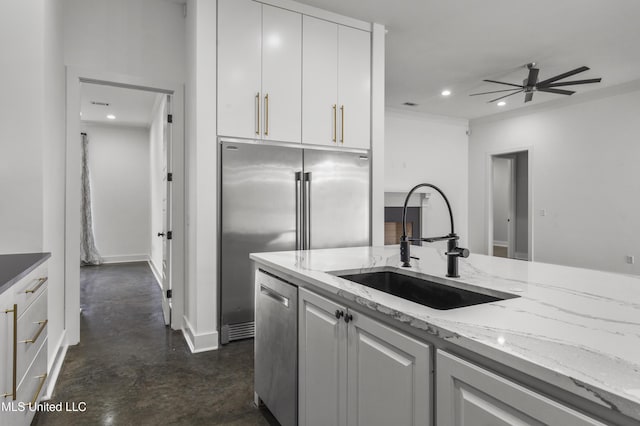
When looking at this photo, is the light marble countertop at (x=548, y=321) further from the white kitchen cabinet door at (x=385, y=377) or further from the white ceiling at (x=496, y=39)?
the white ceiling at (x=496, y=39)

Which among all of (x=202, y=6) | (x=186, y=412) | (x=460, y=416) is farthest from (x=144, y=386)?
(x=202, y=6)

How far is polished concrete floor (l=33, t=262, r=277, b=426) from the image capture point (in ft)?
6.71

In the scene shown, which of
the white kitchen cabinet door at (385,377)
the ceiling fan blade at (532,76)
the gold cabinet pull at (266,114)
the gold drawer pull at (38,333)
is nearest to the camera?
the white kitchen cabinet door at (385,377)

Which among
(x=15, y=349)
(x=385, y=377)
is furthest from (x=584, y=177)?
(x=15, y=349)

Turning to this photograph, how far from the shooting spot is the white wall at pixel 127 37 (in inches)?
122

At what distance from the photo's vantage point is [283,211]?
3.25 meters

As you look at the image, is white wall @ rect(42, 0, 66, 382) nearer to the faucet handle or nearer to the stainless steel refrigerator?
the stainless steel refrigerator

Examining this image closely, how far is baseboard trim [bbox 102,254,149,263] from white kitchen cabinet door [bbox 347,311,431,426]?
7.46 metres

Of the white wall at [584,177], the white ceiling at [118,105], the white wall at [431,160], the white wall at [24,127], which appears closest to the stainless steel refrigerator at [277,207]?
the white wall at [24,127]

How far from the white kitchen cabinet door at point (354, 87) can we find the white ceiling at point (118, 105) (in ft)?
9.87

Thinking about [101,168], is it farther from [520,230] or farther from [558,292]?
[520,230]

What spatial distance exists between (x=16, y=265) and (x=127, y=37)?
2328mm

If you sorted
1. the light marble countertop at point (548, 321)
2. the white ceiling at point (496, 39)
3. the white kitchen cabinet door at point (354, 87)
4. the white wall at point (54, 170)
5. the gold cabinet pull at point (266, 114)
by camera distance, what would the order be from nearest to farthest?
1. the light marble countertop at point (548, 321)
2. the white wall at point (54, 170)
3. the gold cabinet pull at point (266, 114)
4. the white ceiling at point (496, 39)
5. the white kitchen cabinet door at point (354, 87)

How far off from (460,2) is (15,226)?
3.70 m
